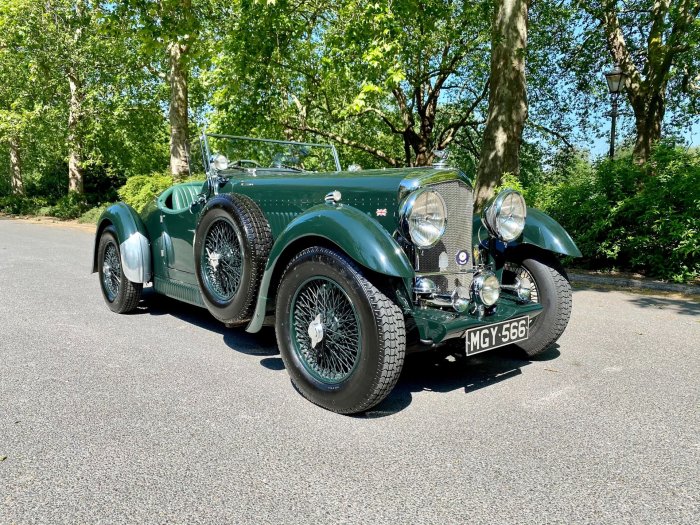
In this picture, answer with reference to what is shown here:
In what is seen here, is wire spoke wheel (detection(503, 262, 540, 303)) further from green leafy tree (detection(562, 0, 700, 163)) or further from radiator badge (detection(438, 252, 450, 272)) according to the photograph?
green leafy tree (detection(562, 0, 700, 163))

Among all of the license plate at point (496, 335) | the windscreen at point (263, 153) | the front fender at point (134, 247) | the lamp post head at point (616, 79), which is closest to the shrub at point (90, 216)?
the front fender at point (134, 247)

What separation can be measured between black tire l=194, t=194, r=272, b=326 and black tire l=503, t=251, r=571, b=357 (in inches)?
75.2

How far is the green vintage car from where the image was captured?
10.1 feet

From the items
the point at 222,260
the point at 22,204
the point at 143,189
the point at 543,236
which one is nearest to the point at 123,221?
the point at 222,260

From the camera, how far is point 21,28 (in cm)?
1928

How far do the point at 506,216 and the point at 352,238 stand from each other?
1414 mm

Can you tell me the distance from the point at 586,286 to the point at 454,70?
10.7 m

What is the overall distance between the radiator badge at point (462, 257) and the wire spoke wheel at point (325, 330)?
98 cm

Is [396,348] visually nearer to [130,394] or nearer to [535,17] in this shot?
[130,394]

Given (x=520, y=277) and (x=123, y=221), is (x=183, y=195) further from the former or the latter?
(x=520, y=277)

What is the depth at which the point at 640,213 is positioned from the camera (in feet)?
26.3

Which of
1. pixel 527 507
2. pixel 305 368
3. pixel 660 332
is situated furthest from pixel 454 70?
pixel 527 507

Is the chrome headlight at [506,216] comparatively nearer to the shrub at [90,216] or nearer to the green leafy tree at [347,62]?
the green leafy tree at [347,62]

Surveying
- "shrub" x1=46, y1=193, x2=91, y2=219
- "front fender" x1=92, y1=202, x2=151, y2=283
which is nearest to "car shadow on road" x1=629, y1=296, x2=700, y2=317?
"front fender" x1=92, y1=202, x2=151, y2=283
